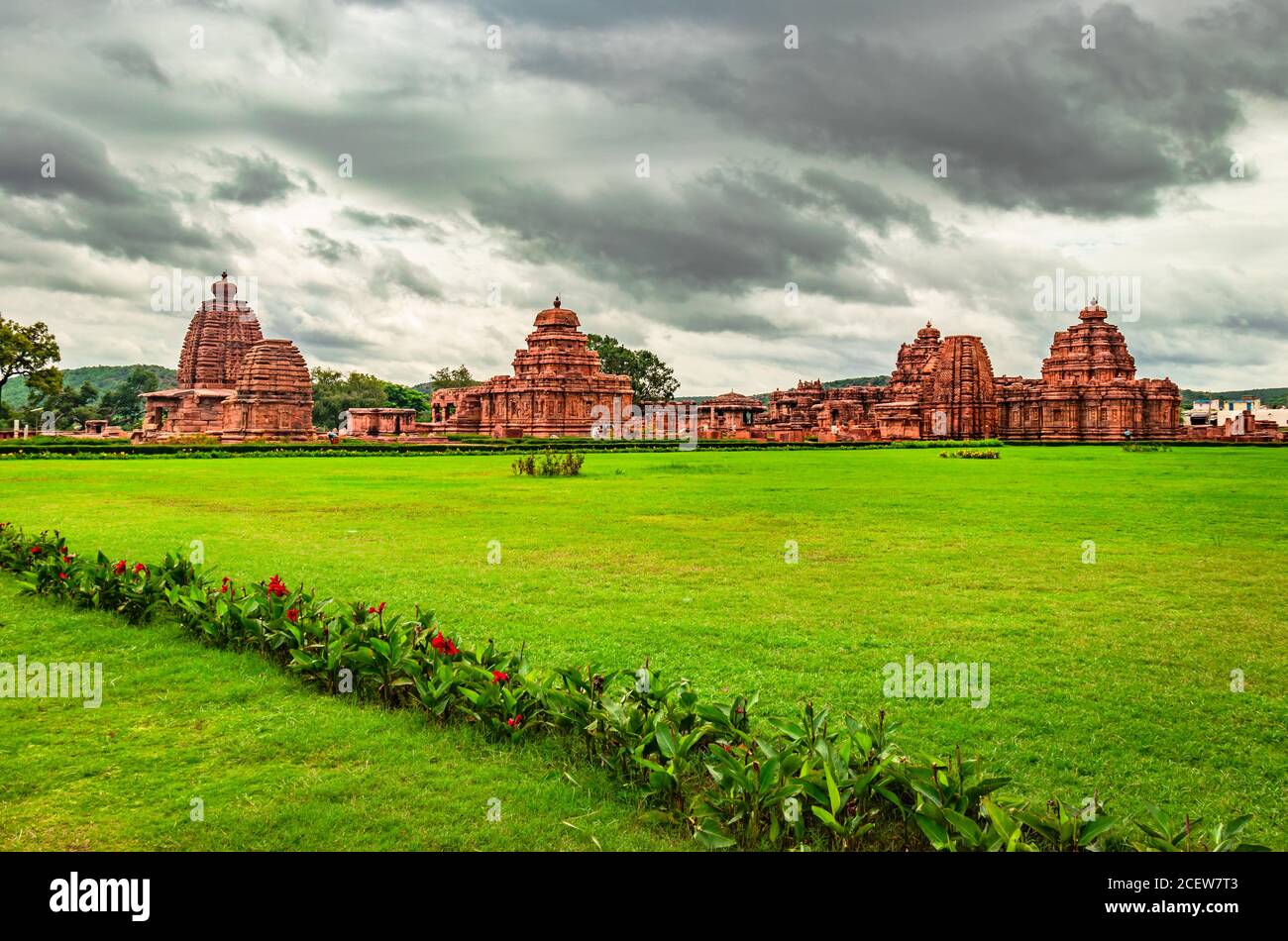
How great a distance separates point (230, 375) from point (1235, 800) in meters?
64.1

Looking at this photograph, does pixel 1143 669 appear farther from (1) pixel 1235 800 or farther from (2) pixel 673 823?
(2) pixel 673 823

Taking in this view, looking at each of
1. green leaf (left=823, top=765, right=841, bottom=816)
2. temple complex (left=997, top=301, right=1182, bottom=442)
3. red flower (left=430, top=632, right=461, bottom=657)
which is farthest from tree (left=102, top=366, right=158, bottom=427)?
green leaf (left=823, top=765, right=841, bottom=816)

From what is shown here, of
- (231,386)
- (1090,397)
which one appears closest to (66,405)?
(231,386)

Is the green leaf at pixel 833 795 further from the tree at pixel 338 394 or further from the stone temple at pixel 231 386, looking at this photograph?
the tree at pixel 338 394

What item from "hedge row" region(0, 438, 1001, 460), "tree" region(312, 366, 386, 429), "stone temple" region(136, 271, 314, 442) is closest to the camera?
"hedge row" region(0, 438, 1001, 460)

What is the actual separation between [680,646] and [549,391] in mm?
50974

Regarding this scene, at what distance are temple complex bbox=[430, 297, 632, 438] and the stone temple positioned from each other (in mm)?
11931

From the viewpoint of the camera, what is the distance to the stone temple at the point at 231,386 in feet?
160

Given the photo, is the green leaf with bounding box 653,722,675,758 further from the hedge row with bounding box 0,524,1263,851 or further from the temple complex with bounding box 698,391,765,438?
the temple complex with bounding box 698,391,765,438

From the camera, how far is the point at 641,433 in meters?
57.8

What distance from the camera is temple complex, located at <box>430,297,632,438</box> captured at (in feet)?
184

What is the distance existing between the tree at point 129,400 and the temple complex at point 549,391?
4697 centimetres

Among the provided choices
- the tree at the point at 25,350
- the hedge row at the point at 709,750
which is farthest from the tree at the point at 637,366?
the hedge row at the point at 709,750
